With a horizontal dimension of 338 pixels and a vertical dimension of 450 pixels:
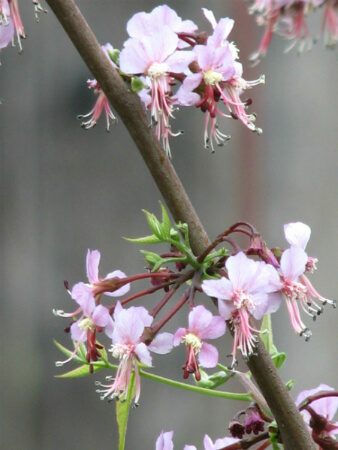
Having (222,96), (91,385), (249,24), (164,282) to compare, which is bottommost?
(164,282)

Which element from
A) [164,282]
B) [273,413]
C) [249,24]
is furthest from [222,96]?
[249,24]

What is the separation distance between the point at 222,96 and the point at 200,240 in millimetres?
135

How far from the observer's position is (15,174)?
3486 mm

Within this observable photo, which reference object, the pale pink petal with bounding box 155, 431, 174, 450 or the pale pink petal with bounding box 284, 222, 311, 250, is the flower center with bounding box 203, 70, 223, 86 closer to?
the pale pink petal with bounding box 284, 222, 311, 250

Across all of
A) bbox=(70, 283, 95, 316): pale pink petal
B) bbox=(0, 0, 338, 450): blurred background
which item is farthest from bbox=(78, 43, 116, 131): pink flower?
bbox=(0, 0, 338, 450): blurred background

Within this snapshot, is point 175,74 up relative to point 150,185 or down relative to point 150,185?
down

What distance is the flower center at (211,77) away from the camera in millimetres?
1005

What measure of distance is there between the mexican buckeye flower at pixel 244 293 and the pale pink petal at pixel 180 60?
7.0 inches

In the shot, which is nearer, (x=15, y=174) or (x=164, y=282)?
(x=164, y=282)

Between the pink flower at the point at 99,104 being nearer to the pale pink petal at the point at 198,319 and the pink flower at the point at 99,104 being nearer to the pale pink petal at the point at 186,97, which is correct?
the pale pink petal at the point at 186,97

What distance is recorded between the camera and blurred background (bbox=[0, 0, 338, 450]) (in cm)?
344

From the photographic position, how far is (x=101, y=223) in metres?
3.47

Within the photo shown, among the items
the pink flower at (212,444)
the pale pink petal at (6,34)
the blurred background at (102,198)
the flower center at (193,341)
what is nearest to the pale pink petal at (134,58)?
the pale pink petal at (6,34)

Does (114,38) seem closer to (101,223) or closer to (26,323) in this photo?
(101,223)
